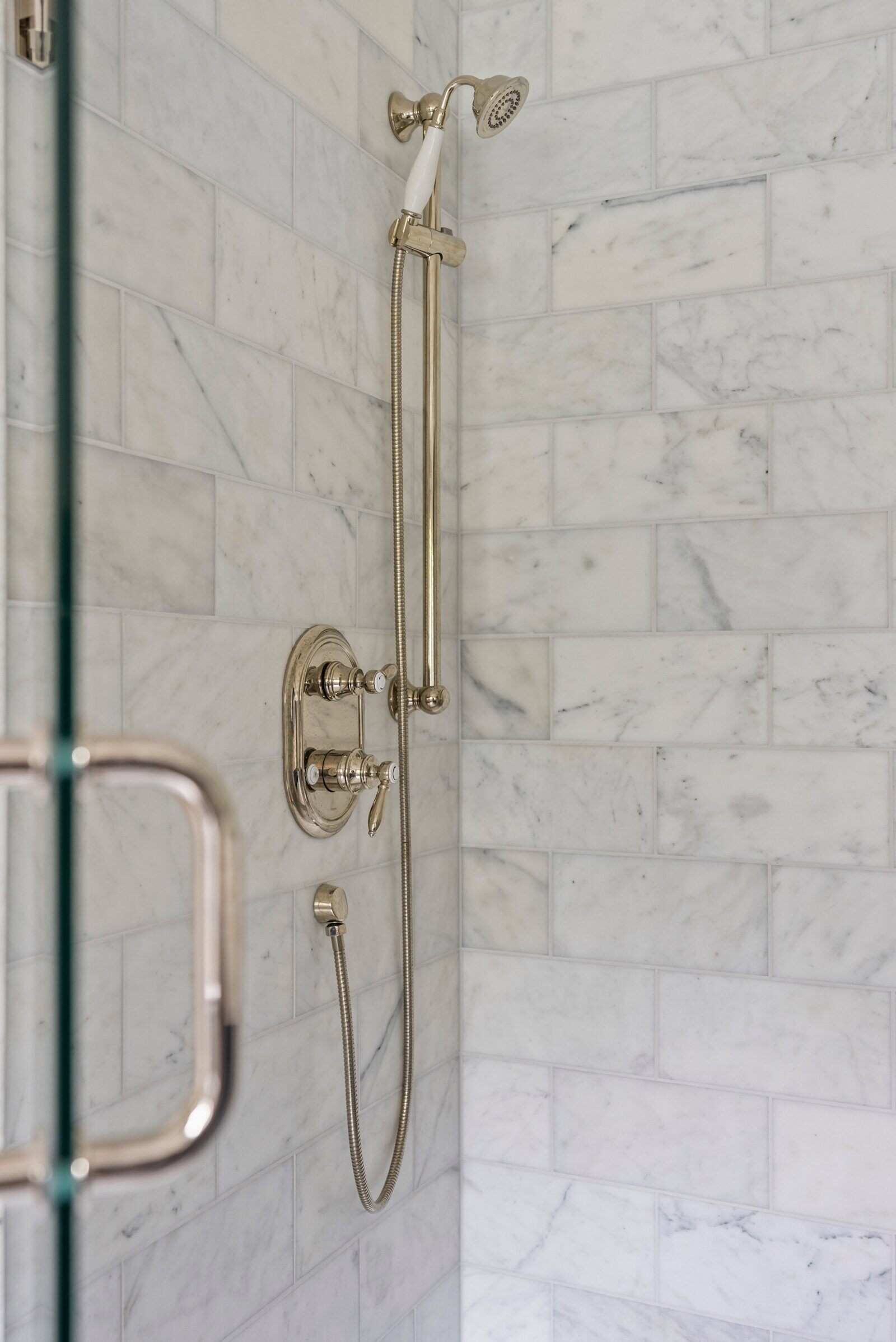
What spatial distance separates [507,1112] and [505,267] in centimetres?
128

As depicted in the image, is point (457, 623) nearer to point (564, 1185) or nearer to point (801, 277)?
point (801, 277)

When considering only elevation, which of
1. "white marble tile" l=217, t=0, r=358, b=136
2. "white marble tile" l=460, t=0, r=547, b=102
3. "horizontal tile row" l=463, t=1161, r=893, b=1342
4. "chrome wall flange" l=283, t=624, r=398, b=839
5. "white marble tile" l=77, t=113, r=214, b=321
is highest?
"white marble tile" l=460, t=0, r=547, b=102

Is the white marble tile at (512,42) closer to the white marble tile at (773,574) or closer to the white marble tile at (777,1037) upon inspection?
the white marble tile at (773,574)

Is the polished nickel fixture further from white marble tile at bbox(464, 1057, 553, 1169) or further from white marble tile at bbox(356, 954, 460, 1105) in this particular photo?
white marble tile at bbox(464, 1057, 553, 1169)

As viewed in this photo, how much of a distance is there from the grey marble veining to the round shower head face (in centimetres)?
41

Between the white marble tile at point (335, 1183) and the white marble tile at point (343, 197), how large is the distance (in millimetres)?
886

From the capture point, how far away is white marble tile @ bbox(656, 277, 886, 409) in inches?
59.5

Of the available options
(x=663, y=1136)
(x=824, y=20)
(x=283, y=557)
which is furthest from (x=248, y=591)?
(x=824, y=20)

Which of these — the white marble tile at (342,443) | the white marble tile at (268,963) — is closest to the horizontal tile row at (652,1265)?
the white marble tile at (268,963)

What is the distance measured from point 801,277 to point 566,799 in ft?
2.62

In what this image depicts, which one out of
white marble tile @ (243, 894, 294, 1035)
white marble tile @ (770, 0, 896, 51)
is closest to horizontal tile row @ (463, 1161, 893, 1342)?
white marble tile @ (243, 894, 294, 1035)

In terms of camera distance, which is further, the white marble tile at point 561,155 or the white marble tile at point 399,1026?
the white marble tile at point 561,155

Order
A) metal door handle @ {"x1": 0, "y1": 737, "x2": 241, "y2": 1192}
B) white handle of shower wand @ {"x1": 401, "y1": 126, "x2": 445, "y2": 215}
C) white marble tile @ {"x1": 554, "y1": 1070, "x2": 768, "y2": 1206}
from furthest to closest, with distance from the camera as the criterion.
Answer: white marble tile @ {"x1": 554, "y1": 1070, "x2": 768, "y2": 1206} → white handle of shower wand @ {"x1": 401, "y1": 126, "x2": 445, "y2": 215} → metal door handle @ {"x1": 0, "y1": 737, "x2": 241, "y2": 1192}

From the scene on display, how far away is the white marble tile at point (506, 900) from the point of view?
169 cm
